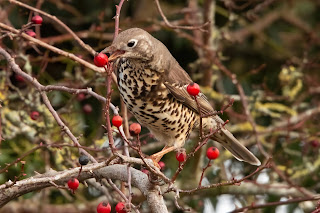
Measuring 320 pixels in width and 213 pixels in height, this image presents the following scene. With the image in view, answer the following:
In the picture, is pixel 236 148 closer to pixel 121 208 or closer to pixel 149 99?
pixel 149 99

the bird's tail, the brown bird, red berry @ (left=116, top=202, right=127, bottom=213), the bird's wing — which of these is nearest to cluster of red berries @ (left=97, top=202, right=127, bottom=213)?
red berry @ (left=116, top=202, right=127, bottom=213)

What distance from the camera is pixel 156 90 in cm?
301

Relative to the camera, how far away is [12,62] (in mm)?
2590

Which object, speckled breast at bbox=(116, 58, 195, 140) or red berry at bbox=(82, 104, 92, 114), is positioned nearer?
speckled breast at bbox=(116, 58, 195, 140)

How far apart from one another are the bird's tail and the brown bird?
1.13ft

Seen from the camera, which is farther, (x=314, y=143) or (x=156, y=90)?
(x=314, y=143)

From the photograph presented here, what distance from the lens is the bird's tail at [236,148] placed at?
142 inches

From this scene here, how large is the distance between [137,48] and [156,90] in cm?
34

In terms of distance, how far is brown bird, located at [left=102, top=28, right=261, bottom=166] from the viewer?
288 cm

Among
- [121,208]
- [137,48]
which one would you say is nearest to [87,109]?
[137,48]

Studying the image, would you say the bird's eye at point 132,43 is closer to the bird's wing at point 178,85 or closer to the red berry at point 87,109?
the bird's wing at point 178,85

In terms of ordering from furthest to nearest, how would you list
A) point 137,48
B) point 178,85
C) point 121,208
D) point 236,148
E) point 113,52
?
point 236,148 < point 178,85 < point 137,48 < point 113,52 < point 121,208

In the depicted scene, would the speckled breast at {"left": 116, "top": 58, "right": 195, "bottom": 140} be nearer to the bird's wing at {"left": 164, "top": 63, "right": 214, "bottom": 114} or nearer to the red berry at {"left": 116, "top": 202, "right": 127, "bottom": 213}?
the bird's wing at {"left": 164, "top": 63, "right": 214, "bottom": 114}

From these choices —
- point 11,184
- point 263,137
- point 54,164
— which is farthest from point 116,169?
point 263,137
